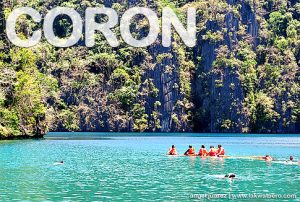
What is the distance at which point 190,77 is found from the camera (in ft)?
459

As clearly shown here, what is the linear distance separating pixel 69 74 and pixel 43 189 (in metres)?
105

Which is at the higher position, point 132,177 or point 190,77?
point 190,77

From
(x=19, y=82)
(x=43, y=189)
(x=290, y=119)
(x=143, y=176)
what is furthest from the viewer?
(x=290, y=119)

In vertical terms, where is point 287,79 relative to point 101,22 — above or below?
below

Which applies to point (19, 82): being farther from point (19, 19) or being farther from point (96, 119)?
point (96, 119)

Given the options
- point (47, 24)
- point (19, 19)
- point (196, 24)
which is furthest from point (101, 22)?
point (19, 19)

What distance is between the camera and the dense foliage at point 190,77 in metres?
127

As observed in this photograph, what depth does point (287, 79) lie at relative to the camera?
13212cm

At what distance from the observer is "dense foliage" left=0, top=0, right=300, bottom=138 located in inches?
5000
